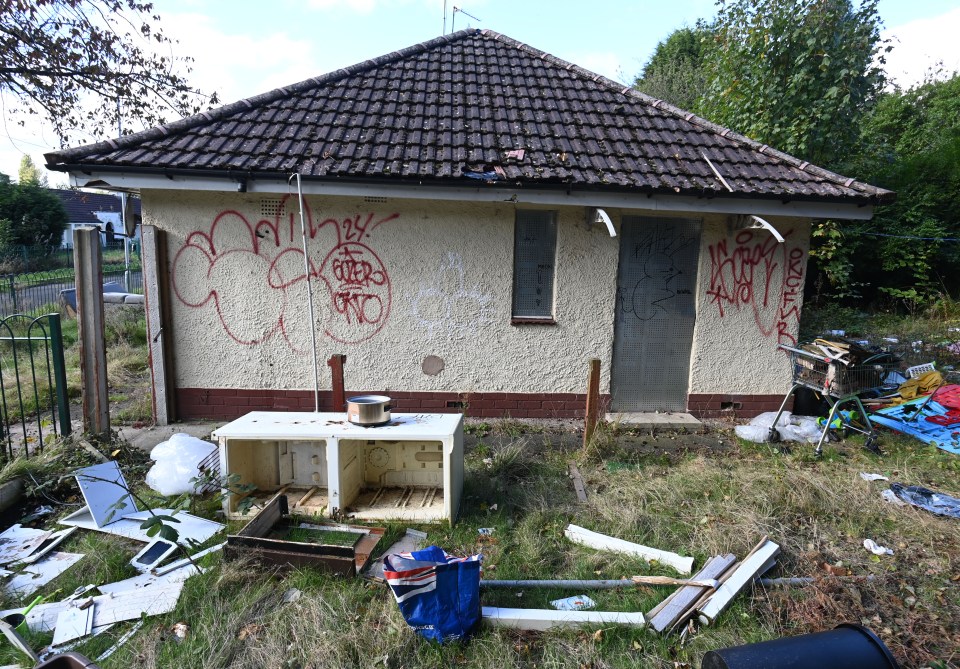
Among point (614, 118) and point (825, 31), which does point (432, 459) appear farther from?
point (825, 31)

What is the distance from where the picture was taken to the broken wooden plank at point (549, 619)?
2797 mm

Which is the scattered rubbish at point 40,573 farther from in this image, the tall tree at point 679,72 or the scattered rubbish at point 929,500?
the tall tree at point 679,72

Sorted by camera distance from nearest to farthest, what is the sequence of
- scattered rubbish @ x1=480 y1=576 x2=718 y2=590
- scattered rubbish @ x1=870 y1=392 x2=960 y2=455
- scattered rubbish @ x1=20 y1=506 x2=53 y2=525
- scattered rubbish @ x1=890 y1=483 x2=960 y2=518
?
scattered rubbish @ x1=480 y1=576 x2=718 y2=590
scattered rubbish @ x1=20 y1=506 x2=53 y2=525
scattered rubbish @ x1=890 y1=483 x2=960 y2=518
scattered rubbish @ x1=870 y1=392 x2=960 y2=455

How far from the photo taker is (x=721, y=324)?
6402 millimetres

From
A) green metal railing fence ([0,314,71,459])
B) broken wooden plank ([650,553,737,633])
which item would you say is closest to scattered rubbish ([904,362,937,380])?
broken wooden plank ([650,553,737,633])

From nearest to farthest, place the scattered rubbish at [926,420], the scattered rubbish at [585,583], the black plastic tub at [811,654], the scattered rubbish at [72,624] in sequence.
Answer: the black plastic tub at [811,654] < the scattered rubbish at [72,624] < the scattered rubbish at [585,583] < the scattered rubbish at [926,420]

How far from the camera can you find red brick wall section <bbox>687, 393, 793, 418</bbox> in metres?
6.55

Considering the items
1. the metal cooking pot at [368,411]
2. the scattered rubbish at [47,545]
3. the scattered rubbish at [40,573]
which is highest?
the metal cooking pot at [368,411]

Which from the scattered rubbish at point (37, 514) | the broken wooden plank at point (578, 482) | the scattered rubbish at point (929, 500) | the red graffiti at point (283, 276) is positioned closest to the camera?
the scattered rubbish at point (37, 514)

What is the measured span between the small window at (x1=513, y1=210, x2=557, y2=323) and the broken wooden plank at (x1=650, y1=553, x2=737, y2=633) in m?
3.46

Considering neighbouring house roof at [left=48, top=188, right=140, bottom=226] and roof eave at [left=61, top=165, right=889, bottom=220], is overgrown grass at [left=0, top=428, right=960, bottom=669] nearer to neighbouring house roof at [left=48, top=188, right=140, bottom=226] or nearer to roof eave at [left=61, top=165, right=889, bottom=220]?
roof eave at [left=61, top=165, right=889, bottom=220]

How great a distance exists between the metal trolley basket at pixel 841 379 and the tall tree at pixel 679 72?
9.87 meters

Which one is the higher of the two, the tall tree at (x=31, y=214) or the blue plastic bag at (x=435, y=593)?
the tall tree at (x=31, y=214)

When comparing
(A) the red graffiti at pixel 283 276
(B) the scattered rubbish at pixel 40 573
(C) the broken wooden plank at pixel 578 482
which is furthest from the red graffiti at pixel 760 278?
(B) the scattered rubbish at pixel 40 573
